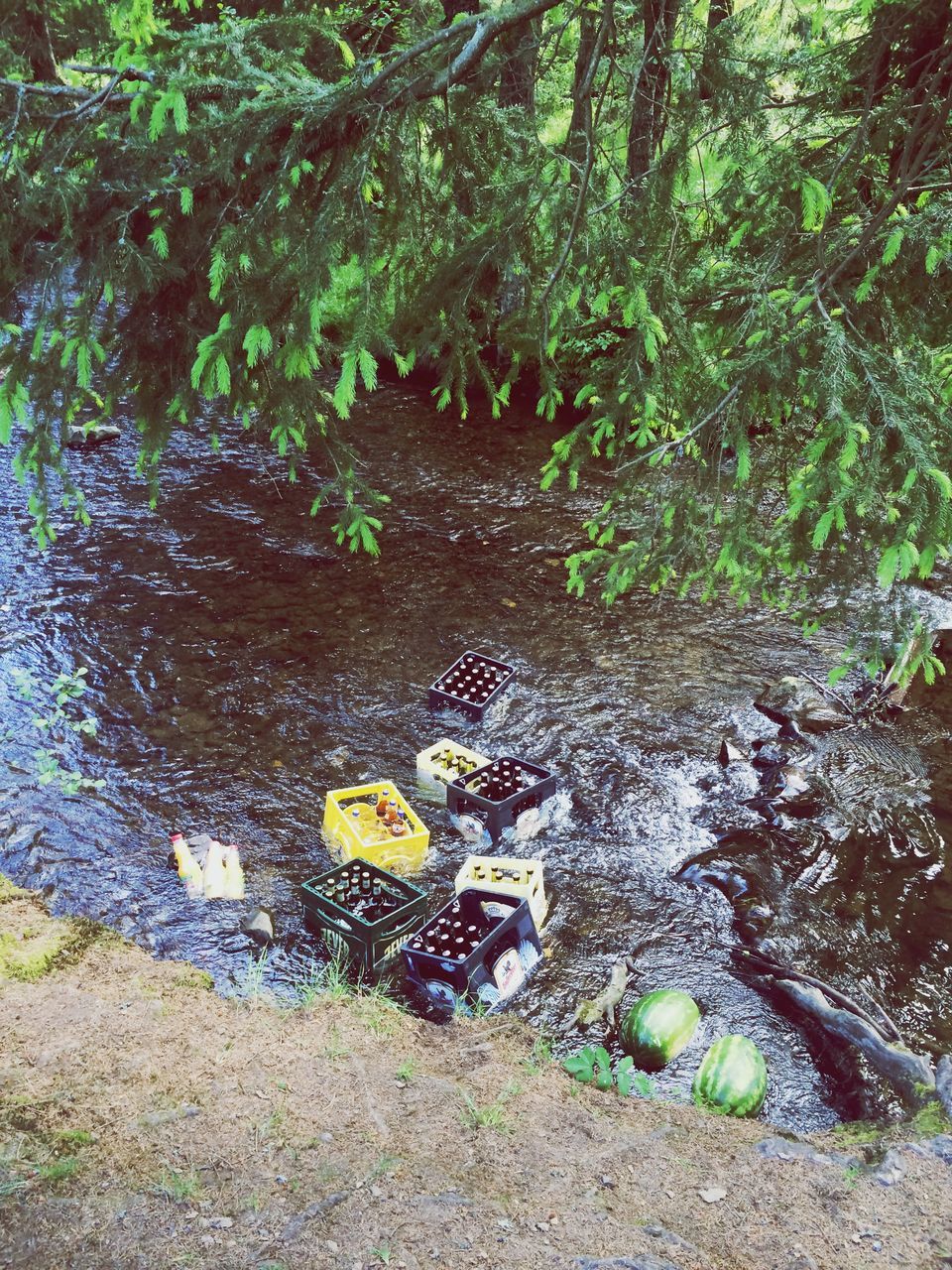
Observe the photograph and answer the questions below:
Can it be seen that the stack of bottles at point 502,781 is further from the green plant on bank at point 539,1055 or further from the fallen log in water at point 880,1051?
the fallen log in water at point 880,1051

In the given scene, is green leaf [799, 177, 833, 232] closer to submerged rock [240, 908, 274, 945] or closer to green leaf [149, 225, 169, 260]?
green leaf [149, 225, 169, 260]

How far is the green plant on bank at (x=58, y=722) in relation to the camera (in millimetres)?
6926

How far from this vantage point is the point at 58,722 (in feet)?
24.7

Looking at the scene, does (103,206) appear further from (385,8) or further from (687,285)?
(385,8)

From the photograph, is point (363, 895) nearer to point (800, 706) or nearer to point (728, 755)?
point (728, 755)

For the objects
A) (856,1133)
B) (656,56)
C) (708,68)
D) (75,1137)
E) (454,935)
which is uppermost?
(656,56)

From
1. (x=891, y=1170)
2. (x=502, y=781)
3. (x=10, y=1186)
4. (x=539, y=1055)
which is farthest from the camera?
(x=502, y=781)

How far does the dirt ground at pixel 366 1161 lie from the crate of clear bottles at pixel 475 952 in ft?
0.90

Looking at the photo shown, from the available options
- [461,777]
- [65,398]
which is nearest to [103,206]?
[65,398]

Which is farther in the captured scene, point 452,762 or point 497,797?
point 452,762

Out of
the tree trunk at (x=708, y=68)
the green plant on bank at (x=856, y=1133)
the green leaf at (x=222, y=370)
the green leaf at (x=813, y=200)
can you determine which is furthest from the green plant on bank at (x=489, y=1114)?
the tree trunk at (x=708, y=68)

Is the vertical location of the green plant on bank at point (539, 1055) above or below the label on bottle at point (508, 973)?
below

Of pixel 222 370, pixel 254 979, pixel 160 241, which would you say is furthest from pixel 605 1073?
pixel 160 241

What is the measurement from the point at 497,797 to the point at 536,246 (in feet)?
12.0
